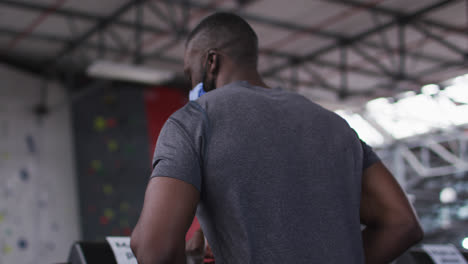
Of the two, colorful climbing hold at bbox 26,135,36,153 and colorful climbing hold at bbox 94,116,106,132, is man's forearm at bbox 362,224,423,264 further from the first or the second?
colorful climbing hold at bbox 94,116,106,132

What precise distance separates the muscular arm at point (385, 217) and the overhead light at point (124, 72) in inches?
212

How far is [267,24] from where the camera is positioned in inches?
291

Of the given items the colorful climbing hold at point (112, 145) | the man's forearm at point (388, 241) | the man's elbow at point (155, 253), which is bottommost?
the man's forearm at point (388, 241)

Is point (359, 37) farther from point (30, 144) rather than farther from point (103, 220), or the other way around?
point (30, 144)

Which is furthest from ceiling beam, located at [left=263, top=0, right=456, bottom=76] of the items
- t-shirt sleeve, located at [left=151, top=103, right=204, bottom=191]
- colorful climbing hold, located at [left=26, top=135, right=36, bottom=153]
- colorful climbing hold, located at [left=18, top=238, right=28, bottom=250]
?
t-shirt sleeve, located at [left=151, top=103, right=204, bottom=191]

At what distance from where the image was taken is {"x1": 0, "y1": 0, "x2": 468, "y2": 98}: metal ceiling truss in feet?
22.6

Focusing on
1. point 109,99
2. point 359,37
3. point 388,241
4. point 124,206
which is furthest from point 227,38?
point 109,99

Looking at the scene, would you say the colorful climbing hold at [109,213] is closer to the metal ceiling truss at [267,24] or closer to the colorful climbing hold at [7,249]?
the colorful climbing hold at [7,249]

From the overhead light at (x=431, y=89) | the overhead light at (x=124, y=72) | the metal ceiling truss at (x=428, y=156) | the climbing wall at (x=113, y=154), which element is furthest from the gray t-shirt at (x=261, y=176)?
the metal ceiling truss at (x=428, y=156)

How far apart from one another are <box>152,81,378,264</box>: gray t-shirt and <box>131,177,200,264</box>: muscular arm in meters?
0.02

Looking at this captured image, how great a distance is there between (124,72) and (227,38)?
5.40m

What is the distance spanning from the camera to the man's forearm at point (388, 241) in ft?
3.98

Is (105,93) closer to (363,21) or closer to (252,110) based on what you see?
(363,21)

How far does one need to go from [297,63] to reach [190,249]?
8017mm
